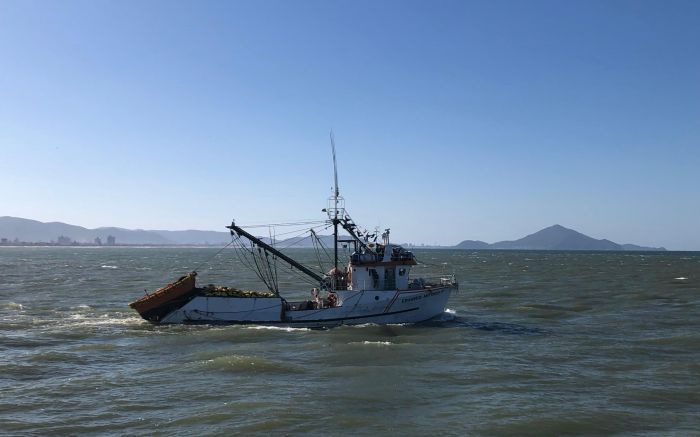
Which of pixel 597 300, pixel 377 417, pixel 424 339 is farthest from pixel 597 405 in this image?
pixel 597 300

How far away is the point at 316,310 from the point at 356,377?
1173 cm

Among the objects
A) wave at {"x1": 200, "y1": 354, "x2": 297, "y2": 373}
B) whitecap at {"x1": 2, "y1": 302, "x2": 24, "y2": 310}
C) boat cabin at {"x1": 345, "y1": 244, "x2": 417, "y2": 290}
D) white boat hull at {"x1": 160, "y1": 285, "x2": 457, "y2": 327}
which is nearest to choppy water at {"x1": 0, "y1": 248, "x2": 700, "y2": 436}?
wave at {"x1": 200, "y1": 354, "x2": 297, "y2": 373}

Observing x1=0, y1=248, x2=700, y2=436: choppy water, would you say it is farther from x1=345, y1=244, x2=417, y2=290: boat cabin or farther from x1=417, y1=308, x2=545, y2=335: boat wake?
x1=345, y1=244, x2=417, y2=290: boat cabin

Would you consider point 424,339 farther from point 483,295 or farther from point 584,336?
point 483,295

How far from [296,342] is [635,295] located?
1638 inches

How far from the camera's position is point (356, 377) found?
75.9 ft

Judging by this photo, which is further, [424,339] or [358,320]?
[358,320]

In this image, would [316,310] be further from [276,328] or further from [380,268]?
[380,268]

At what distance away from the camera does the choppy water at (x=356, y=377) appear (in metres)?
17.5

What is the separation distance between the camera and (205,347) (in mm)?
29172

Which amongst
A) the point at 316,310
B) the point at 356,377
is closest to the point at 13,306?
the point at 316,310

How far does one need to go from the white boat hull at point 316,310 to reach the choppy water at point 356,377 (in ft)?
3.34

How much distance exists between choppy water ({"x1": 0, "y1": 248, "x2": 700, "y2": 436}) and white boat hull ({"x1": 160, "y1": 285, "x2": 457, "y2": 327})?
3.34 feet

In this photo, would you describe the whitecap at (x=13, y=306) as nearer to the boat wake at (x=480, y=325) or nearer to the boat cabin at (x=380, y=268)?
the boat cabin at (x=380, y=268)
